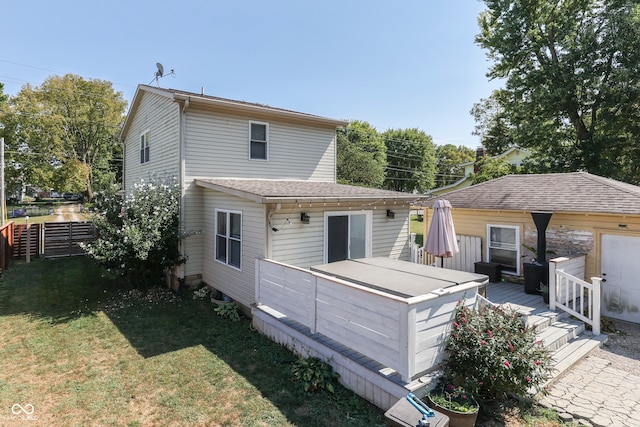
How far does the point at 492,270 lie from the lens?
9531mm

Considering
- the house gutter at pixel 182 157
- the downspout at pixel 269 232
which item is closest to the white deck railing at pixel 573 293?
the downspout at pixel 269 232

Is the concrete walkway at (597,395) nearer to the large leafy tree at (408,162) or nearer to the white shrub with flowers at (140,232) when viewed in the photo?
the white shrub with flowers at (140,232)

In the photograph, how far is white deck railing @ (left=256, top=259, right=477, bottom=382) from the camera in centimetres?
400

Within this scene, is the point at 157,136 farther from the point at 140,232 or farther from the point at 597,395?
the point at 597,395

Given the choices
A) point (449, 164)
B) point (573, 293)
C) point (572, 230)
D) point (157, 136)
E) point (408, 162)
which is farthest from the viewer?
point (449, 164)

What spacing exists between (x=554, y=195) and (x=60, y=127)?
39.0 metres

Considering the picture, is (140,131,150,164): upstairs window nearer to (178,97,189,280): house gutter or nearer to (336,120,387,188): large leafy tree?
(178,97,189,280): house gutter

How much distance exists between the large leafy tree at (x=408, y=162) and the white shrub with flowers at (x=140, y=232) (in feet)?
133

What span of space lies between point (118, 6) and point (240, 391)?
13.1m

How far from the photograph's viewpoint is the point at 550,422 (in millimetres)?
4086

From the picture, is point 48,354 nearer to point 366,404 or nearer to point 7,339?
point 7,339

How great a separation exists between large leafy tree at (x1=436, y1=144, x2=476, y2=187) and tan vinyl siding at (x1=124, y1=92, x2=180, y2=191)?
2064 inches

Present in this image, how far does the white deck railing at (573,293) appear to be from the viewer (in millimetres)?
6473

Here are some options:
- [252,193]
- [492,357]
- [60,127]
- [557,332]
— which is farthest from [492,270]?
[60,127]
